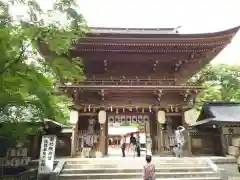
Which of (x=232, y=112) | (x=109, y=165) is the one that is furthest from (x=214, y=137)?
(x=109, y=165)

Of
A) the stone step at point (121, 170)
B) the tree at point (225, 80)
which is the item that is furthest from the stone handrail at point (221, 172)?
the tree at point (225, 80)

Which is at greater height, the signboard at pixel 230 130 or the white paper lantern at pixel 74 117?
the white paper lantern at pixel 74 117

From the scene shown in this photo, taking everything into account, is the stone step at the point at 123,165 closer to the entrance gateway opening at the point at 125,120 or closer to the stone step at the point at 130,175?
the stone step at the point at 130,175

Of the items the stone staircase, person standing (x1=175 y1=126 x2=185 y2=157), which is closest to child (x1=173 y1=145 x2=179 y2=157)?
person standing (x1=175 y1=126 x2=185 y2=157)

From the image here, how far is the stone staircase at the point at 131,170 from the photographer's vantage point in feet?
31.7

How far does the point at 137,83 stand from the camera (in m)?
14.4

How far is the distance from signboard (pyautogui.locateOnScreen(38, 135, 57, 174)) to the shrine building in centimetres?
279

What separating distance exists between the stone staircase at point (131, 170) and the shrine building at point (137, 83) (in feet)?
6.88

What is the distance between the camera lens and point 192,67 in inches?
631

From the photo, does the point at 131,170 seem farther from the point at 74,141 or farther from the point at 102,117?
the point at 74,141

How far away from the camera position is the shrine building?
1324 cm

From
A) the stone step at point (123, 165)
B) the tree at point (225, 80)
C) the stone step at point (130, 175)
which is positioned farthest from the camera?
the tree at point (225, 80)

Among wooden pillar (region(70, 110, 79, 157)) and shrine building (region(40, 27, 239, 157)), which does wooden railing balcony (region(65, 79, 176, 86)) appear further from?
wooden pillar (region(70, 110, 79, 157))

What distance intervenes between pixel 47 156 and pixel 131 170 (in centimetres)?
364
